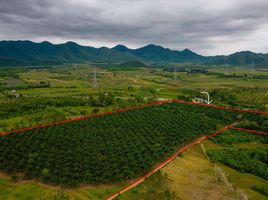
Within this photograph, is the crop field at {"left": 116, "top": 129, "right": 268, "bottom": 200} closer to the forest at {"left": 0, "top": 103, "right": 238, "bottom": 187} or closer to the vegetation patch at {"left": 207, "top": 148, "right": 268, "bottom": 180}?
the vegetation patch at {"left": 207, "top": 148, "right": 268, "bottom": 180}

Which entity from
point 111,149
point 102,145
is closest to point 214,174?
point 111,149

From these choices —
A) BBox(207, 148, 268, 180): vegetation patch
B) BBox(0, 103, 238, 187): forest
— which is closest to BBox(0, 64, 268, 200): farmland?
BBox(0, 103, 238, 187): forest

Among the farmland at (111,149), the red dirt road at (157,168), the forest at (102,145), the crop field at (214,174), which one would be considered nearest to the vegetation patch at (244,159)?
the crop field at (214,174)

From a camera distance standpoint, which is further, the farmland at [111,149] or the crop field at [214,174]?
the farmland at [111,149]

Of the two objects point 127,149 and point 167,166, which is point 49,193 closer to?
point 127,149

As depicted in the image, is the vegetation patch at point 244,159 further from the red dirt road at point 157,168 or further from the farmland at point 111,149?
the red dirt road at point 157,168

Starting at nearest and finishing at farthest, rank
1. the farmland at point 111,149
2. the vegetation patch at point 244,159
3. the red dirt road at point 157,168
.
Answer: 1. the red dirt road at point 157,168
2. the farmland at point 111,149
3. the vegetation patch at point 244,159

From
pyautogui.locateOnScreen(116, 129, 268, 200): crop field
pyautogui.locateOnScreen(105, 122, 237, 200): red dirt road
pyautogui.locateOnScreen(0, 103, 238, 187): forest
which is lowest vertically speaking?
pyautogui.locateOnScreen(116, 129, 268, 200): crop field

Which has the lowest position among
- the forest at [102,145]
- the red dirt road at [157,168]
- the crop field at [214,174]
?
the crop field at [214,174]
